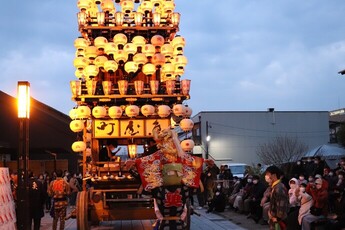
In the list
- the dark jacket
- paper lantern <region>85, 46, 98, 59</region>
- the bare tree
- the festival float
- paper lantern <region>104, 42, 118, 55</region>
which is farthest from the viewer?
the bare tree

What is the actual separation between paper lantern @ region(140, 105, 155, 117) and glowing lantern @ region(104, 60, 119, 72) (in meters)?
1.55

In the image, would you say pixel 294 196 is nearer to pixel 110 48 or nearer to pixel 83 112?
pixel 83 112

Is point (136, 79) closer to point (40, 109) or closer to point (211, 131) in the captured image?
point (40, 109)

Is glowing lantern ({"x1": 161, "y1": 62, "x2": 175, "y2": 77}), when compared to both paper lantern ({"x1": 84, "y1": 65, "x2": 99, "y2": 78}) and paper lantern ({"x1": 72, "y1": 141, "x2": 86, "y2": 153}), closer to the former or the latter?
paper lantern ({"x1": 84, "y1": 65, "x2": 99, "y2": 78})

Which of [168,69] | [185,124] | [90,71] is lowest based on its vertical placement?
[185,124]

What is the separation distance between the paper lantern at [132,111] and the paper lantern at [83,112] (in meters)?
1.03

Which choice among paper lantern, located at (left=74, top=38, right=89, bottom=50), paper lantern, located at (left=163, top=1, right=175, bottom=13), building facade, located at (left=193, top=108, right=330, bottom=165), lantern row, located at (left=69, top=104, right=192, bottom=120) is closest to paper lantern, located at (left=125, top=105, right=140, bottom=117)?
lantern row, located at (left=69, top=104, right=192, bottom=120)

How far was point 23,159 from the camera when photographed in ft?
34.0

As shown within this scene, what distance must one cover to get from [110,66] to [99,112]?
1547mm

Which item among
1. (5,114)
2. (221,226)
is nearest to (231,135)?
(5,114)

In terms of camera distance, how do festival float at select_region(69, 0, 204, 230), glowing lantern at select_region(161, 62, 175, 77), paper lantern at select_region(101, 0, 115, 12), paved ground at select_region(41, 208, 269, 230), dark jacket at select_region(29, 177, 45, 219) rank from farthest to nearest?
1. paper lantern at select_region(101, 0, 115, 12)
2. paved ground at select_region(41, 208, 269, 230)
3. glowing lantern at select_region(161, 62, 175, 77)
4. dark jacket at select_region(29, 177, 45, 219)
5. festival float at select_region(69, 0, 204, 230)

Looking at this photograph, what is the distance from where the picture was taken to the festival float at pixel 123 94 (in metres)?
11.5

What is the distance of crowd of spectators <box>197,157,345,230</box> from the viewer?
10.4 metres

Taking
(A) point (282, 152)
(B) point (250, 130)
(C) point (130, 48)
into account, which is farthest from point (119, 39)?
(B) point (250, 130)
